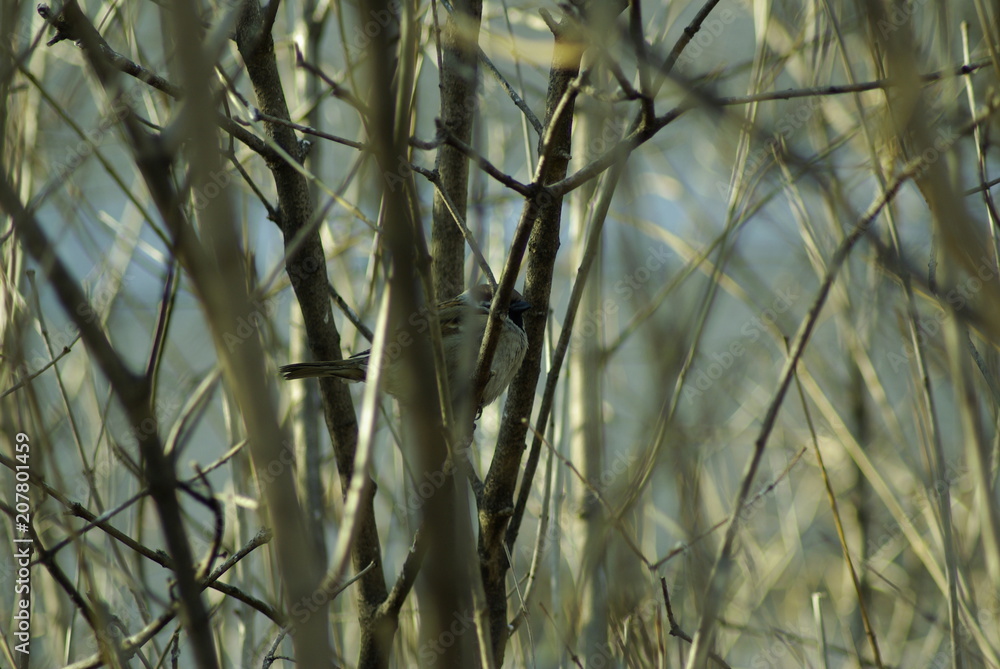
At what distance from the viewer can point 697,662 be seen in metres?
1.38

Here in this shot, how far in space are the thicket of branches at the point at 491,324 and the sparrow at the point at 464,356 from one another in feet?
0.28

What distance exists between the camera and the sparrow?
2.17 meters

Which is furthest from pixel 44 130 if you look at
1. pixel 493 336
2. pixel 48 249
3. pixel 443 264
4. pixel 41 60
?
pixel 48 249

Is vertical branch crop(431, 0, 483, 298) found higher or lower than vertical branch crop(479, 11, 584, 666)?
higher

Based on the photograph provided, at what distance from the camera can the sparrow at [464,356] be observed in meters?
2.17

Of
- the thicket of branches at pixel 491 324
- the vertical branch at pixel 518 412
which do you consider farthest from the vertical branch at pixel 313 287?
the vertical branch at pixel 518 412

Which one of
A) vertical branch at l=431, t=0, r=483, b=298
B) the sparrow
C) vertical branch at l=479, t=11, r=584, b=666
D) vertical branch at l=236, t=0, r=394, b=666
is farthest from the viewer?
vertical branch at l=431, t=0, r=483, b=298

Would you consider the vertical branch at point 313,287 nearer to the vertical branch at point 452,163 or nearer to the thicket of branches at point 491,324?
the thicket of branches at point 491,324

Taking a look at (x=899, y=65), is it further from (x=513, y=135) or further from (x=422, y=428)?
(x=513, y=135)

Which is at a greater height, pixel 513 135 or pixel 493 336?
pixel 513 135

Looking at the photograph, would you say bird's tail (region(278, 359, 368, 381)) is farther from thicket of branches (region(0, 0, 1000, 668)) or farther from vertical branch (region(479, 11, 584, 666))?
vertical branch (region(479, 11, 584, 666))

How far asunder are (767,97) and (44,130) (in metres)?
3.68

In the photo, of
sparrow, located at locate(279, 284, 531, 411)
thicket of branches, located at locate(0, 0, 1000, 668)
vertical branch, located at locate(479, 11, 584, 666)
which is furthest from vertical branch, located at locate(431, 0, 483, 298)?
vertical branch, located at locate(479, 11, 584, 666)

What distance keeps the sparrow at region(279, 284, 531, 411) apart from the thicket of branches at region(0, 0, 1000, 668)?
0.09 m
